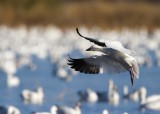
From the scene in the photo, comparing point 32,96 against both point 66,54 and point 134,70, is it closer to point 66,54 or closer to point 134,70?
point 134,70

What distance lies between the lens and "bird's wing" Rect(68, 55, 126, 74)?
399 inches

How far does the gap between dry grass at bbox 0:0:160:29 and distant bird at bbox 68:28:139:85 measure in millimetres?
20200

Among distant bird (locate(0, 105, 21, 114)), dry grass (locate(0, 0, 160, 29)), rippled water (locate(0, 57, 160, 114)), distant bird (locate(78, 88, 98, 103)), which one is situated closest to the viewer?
distant bird (locate(0, 105, 21, 114))

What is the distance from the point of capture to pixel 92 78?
18.2 metres

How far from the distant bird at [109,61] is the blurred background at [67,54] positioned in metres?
1.12

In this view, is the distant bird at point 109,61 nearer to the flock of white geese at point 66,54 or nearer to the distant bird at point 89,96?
the flock of white geese at point 66,54

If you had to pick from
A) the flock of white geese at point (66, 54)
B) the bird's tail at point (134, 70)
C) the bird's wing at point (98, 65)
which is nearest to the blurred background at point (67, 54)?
the flock of white geese at point (66, 54)

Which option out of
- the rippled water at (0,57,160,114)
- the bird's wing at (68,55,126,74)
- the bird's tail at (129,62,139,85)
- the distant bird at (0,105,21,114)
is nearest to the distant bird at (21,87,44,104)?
the rippled water at (0,57,160,114)

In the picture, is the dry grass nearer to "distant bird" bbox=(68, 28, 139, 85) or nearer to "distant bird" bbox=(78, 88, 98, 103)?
"distant bird" bbox=(78, 88, 98, 103)

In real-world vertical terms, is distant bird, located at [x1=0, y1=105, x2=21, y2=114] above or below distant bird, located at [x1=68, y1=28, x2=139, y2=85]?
below

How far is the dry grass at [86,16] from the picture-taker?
1214 inches

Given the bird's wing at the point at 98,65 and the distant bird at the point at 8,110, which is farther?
the distant bird at the point at 8,110

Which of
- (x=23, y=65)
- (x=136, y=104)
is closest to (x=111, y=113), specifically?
(x=136, y=104)

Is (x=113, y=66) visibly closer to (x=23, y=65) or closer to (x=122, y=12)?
(x=23, y=65)
